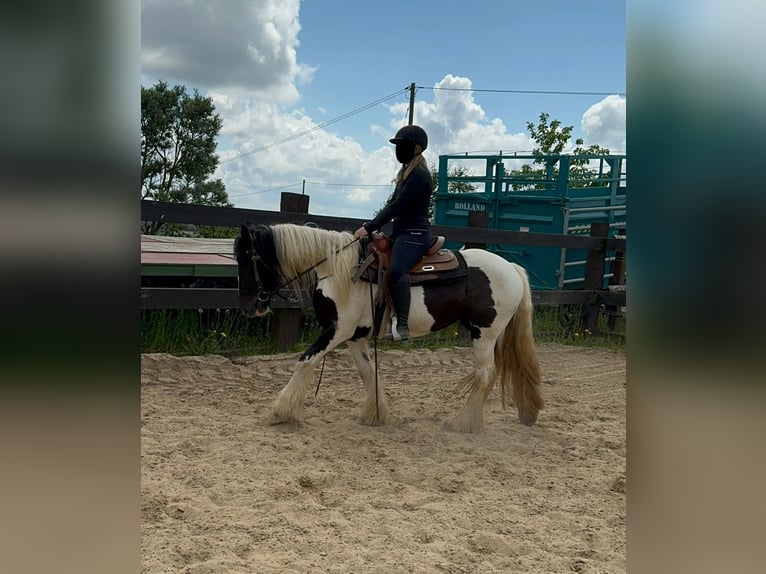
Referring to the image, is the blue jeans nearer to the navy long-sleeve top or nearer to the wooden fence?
the navy long-sleeve top

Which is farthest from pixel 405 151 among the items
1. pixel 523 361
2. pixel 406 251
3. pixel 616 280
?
pixel 616 280

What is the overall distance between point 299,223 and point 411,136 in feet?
6.73

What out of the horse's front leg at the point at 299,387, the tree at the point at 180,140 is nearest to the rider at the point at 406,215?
the horse's front leg at the point at 299,387

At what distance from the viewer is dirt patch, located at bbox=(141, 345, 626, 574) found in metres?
2.30

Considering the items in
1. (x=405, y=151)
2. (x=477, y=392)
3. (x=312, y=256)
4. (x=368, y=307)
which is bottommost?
(x=477, y=392)

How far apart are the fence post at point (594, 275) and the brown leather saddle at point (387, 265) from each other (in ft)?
14.3

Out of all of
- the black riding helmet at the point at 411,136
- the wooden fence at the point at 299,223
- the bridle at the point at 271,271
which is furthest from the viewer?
the wooden fence at the point at 299,223

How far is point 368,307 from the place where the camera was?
13.0ft

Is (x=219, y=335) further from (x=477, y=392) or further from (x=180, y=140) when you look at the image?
(x=180, y=140)

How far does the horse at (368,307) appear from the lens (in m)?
3.88

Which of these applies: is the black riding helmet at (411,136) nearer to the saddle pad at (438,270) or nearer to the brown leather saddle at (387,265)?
the brown leather saddle at (387,265)

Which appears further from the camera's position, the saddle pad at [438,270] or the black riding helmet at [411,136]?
the saddle pad at [438,270]
